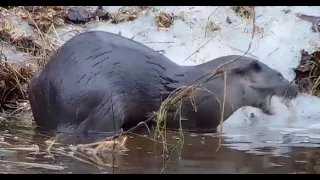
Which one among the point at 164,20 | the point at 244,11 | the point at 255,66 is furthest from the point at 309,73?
the point at 164,20

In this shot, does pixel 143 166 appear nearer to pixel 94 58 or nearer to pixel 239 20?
pixel 94 58

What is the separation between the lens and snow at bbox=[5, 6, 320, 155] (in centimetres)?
242

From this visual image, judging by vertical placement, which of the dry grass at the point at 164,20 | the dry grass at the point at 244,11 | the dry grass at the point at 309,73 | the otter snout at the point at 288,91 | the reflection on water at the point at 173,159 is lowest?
the reflection on water at the point at 173,159

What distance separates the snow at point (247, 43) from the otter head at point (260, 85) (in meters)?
0.03

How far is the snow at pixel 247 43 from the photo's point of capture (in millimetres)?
2418

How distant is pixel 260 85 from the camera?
8.00 ft

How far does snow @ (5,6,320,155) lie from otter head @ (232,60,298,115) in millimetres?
31

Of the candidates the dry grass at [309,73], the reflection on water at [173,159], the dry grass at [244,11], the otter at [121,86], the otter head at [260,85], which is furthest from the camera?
the dry grass at [244,11]

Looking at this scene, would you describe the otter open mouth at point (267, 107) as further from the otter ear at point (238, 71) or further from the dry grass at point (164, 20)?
the dry grass at point (164, 20)

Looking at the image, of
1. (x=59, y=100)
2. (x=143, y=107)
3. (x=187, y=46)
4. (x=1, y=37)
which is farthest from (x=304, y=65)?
(x=1, y=37)

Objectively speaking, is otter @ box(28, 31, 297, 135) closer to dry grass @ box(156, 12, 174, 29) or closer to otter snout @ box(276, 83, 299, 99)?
otter snout @ box(276, 83, 299, 99)

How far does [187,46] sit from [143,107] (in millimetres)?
463

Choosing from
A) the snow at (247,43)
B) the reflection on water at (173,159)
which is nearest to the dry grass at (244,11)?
the snow at (247,43)

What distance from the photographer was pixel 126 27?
2871mm
